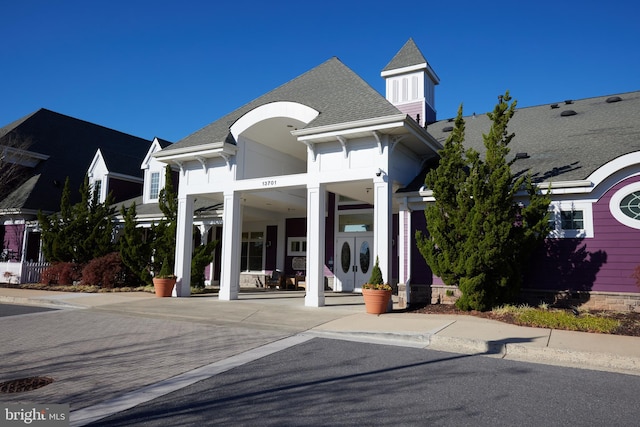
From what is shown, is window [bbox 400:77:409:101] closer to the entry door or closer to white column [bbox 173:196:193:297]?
the entry door

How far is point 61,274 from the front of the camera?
1903cm

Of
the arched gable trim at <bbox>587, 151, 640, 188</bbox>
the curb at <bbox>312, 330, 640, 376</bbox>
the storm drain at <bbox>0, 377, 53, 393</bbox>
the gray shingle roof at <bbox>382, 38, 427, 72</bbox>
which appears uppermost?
the gray shingle roof at <bbox>382, 38, 427, 72</bbox>

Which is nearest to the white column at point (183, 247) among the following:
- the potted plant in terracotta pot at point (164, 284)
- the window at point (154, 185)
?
the potted plant in terracotta pot at point (164, 284)

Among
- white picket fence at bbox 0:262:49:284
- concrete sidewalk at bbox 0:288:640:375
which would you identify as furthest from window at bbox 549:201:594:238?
white picket fence at bbox 0:262:49:284

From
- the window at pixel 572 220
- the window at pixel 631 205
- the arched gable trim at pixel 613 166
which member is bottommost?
the window at pixel 572 220

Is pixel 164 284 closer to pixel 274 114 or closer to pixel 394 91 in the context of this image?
pixel 274 114

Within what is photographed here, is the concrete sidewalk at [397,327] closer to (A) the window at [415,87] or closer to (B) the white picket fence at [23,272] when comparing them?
(B) the white picket fence at [23,272]

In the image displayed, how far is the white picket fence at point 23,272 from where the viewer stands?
20.6m

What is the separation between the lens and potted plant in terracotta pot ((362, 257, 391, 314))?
11086 millimetres

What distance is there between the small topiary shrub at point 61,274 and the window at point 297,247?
947 centimetres

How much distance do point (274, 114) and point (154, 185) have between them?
11.9 m

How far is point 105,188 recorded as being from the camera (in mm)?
24266

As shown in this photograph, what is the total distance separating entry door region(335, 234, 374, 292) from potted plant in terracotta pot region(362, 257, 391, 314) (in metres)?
7.00

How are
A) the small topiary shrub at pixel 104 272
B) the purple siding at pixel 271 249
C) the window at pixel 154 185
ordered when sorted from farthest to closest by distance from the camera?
the window at pixel 154 185
the purple siding at pixel 271 249
the small topiary shrub at pixel 104 272
